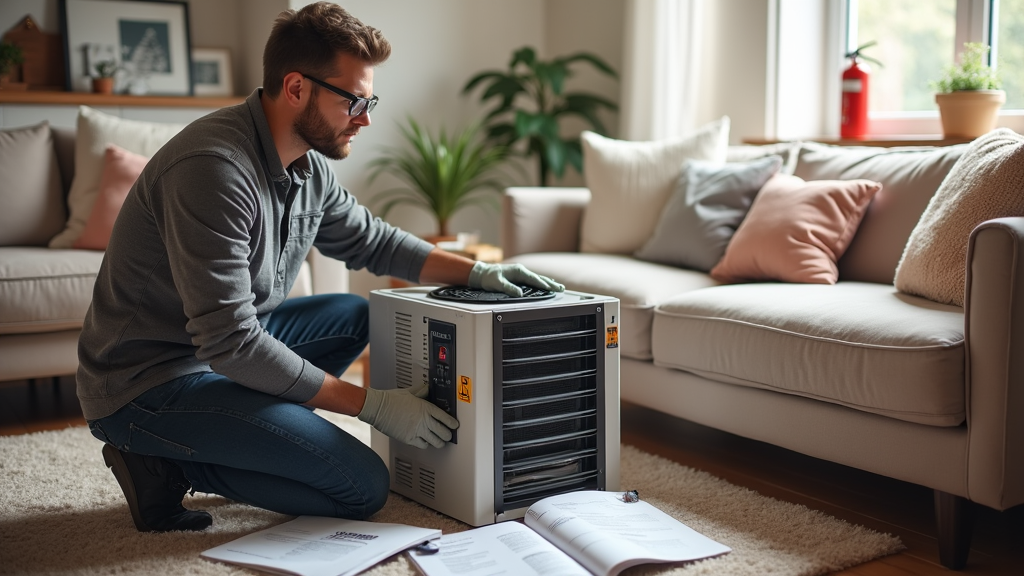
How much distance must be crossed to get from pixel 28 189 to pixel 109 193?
31 cm

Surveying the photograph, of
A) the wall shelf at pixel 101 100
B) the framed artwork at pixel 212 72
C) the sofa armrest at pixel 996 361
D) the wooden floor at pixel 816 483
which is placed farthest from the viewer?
the framed artwork at pixel 212 72

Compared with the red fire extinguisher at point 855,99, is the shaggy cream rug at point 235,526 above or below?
below

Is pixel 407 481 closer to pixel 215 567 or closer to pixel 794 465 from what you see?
pixel 215 567

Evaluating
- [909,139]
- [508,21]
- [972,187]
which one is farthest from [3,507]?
[508,21]

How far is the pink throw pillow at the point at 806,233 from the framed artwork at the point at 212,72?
9.35ft

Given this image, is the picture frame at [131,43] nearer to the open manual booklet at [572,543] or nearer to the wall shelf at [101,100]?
the wall shelf at [101,100]

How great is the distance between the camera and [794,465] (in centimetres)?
227

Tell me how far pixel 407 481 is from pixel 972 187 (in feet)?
4.31

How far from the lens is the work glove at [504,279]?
1973 mm

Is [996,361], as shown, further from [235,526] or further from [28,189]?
[28,189]

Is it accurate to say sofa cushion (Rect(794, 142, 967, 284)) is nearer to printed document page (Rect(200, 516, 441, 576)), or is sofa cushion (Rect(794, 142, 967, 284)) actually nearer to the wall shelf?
printed document page (Rect(200, 516, 441, 576))

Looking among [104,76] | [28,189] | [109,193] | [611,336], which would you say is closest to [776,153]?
[611,336]

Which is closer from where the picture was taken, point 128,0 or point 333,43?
point 333,43

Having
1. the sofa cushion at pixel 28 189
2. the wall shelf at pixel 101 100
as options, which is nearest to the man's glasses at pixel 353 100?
the sofa cushion at pixel 28 189
